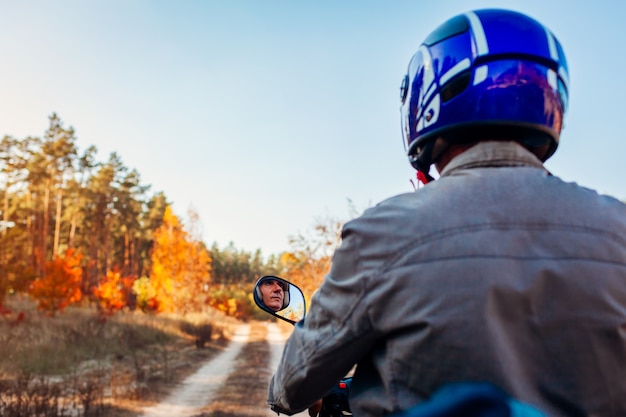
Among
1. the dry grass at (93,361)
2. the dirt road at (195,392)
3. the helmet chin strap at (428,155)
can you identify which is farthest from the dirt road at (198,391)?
the helmet chin strap at (428,155)

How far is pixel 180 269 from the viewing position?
3541 centimetres

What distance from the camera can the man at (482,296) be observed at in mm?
1022

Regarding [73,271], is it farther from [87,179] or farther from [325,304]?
[325,304]

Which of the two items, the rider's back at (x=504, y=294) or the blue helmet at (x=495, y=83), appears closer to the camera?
the rider's back at (x=504, y=294)

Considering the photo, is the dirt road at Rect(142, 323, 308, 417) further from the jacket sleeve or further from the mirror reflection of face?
the jacket sleeve

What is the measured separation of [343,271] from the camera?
118 cm

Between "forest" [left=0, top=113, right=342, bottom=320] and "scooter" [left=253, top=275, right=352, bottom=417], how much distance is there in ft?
68.5

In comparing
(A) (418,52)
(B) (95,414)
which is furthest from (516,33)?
(B) (95,414)

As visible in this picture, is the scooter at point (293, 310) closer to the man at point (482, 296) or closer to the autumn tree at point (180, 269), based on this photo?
the man at point (482, 296)

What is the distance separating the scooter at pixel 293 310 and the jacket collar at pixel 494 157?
69cm

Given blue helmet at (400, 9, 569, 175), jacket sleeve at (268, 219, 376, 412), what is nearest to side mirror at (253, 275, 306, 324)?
jacket sleeve at (268, 219, 376, 412)

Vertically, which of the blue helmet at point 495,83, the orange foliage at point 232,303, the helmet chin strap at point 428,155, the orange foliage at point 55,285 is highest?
the blue helmet at point 495,83

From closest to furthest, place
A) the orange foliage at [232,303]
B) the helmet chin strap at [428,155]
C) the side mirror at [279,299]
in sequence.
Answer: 1. the helmet chin strap at [428,155]
2. the side mirror at [279,299]
3. the orange foliage at [232,303]

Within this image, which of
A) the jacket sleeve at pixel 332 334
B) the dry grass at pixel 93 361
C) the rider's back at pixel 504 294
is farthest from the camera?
the dry grass at pixel 93 361
